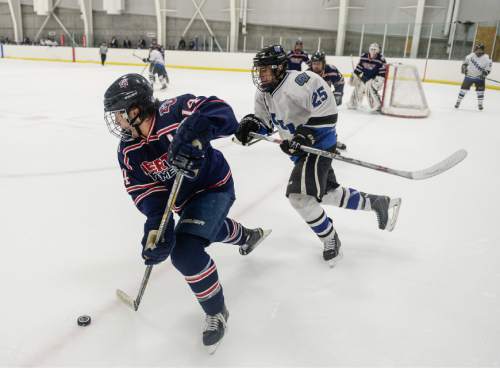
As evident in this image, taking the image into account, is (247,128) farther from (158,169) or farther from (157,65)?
(157,65)

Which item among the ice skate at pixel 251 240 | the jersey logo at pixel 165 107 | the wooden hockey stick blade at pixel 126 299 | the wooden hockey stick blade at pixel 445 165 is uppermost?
the jersey logo at pixel 165 107

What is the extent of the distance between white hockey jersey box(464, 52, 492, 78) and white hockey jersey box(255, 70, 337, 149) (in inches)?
260

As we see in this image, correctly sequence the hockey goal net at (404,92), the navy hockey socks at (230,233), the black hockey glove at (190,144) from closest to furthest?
the black hockey glove at (190,144) < the navy hockey socks at (230,233) < the hockey goal net at (404,92)

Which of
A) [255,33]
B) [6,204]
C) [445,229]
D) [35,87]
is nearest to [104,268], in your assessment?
[6,204]

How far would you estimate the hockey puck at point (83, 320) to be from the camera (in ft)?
4.64

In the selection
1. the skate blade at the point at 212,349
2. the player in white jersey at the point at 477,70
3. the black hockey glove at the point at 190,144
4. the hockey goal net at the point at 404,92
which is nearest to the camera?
the black hockey glove at the point at 190,144

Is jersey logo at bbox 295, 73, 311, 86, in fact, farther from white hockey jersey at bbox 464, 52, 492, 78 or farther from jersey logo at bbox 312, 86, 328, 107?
white hockey jersey at bbox 464, 52, 492, 78

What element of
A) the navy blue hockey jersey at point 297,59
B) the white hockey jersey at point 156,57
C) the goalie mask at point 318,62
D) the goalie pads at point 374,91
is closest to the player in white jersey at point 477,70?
the goalie pads at point 374,91

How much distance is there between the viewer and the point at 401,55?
12.2 metres

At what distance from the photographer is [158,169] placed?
1427 mm

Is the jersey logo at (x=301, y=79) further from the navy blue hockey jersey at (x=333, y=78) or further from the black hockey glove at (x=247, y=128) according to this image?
the navy blue hockey jersey at (x=333, y=78)

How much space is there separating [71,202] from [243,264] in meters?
1.28

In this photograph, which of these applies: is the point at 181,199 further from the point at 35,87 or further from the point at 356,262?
the point at 35,87

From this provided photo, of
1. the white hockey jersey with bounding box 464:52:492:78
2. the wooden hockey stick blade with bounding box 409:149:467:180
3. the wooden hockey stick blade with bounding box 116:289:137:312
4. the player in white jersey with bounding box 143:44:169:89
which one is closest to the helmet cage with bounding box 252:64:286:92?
the wooden hockey stick blade with bounding box 409:149:467:180
